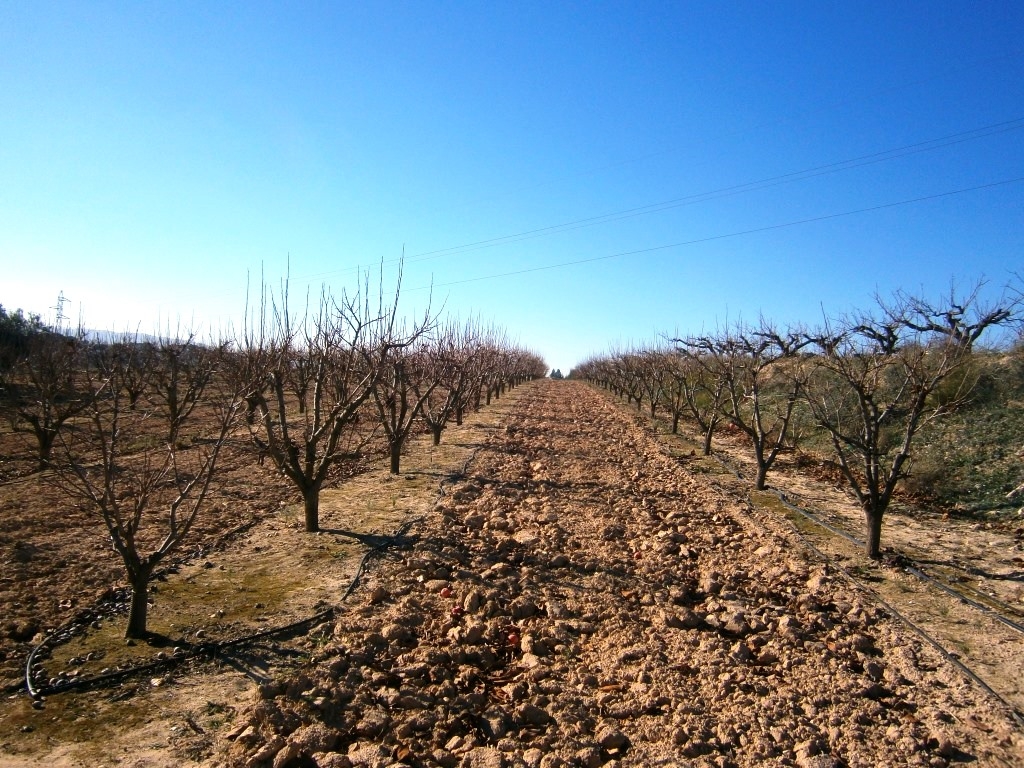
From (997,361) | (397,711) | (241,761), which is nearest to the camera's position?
(241,761)

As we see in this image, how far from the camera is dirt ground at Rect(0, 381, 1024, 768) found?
11.2ft

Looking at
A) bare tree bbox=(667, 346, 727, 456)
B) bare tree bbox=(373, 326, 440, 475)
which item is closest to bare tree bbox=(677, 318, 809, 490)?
bare tree bbox=(667, 346, 727, 456)

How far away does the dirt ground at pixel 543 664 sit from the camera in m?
3.42

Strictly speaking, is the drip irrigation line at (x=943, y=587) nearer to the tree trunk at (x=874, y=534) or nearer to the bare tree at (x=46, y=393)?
the tree trunk at (x=874, y=534)

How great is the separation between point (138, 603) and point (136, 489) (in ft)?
17.5

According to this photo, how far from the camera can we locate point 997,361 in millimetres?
16766

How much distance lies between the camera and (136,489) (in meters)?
9.01

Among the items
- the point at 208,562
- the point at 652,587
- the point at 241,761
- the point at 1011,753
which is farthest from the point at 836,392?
the point at 241,761

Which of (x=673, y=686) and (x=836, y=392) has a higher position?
(x=836, y=392)

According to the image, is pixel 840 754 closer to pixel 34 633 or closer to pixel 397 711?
pixel 397 711

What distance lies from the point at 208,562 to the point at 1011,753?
6.51m

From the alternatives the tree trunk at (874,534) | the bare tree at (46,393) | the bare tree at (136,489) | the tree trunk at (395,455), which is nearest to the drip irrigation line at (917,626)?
the tree trunk at (874,534)

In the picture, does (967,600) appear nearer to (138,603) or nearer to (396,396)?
(138,603)

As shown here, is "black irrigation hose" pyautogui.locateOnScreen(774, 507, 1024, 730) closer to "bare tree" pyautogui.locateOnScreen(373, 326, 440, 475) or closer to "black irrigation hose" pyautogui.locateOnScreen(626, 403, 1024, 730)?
Answer: "black irrigation hose" pyautogui.locateOnScreen(626, 403, 1024, 730)
